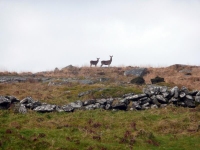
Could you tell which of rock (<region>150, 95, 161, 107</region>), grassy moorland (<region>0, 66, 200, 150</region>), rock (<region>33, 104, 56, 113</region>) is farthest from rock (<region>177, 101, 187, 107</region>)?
rock (<region>33, 104, 56, 113</region>)

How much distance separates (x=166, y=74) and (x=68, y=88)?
712 inches

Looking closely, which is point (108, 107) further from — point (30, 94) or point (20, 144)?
point (20, 144)

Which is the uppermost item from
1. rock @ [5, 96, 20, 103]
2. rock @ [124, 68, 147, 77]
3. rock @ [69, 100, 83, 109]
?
rock @ [124, 68, 147, 77]

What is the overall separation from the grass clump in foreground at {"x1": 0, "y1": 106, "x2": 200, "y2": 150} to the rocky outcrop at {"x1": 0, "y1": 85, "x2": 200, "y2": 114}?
1.01m

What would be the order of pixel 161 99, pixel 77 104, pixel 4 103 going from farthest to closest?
pixel 161 99
pixel 77 104
pixel 4 103

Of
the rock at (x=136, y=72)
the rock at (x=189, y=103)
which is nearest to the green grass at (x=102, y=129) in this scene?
the rock at (x=189, y=103)

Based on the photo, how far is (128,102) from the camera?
80.5 feet

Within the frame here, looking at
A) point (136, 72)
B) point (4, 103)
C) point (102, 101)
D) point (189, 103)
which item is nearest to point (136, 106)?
point (102, 101)

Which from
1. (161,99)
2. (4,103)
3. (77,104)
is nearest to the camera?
(4,103)

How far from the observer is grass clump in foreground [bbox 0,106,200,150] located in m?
15.3

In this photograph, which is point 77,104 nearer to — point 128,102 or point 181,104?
Result: point 128,102

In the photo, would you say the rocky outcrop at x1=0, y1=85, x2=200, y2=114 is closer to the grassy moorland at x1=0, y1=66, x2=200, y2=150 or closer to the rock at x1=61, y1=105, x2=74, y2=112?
the rock at x1=61, y1=105, x2=74, y2=112

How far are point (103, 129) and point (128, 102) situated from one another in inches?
259

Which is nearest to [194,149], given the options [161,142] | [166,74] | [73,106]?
[161,142]
